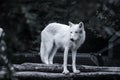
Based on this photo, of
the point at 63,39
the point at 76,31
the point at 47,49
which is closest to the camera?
the point at 76,31

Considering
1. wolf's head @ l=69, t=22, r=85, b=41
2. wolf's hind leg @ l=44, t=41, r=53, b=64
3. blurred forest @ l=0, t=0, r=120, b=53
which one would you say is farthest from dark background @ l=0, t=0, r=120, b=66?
wolf's hind leg @ l=44, t=41, r=53, b=64

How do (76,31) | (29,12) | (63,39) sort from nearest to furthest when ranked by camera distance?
(29,12) → (76,31) → (63,39)

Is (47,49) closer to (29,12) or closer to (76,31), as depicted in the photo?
(76,31)

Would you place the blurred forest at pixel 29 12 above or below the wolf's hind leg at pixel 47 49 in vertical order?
above

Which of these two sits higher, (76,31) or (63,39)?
(76,31)

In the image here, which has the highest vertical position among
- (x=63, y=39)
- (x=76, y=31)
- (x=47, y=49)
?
(x=76, y=31)

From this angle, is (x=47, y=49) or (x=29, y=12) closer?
(x=29, y=12)

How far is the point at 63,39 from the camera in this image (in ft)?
30.1

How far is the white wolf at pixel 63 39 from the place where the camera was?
8492 millimetres

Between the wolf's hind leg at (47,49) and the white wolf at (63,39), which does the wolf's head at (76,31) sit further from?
the wolf's hind leg at (47,49)

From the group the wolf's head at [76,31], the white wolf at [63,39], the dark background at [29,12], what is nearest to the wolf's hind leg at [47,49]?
the white wolf at [63,39]

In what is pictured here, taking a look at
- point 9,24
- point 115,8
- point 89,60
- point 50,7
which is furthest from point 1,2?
point 89,60

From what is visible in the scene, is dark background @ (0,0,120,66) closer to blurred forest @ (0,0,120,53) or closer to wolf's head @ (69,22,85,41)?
blurred forest @ (0,0,120,53)

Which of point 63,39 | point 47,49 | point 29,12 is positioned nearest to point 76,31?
point 63,39
